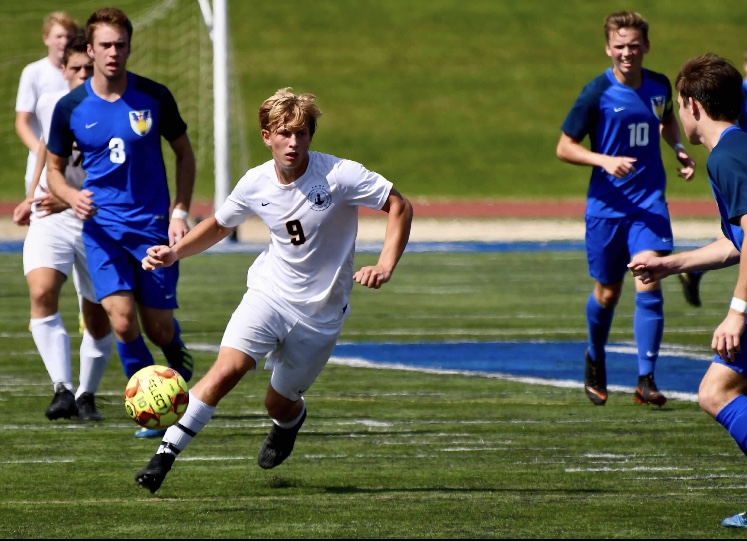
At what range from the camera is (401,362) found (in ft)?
36.9

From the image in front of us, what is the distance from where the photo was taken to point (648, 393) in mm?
9031

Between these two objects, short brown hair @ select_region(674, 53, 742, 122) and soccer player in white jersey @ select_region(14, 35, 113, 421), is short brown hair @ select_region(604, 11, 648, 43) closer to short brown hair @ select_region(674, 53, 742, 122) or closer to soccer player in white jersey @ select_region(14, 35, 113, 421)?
soccer player in white jersey @ select_region(14, 35, 113, 421)

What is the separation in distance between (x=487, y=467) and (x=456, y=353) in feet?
15.2

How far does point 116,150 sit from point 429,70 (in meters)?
41.5

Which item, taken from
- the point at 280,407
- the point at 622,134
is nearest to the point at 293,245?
the point at 280,407

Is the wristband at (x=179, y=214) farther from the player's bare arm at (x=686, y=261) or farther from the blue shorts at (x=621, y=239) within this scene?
the player's bare arm at (x=686, y=261)

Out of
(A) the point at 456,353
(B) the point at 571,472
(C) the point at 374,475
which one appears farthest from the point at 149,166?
(A) the point at 456,353

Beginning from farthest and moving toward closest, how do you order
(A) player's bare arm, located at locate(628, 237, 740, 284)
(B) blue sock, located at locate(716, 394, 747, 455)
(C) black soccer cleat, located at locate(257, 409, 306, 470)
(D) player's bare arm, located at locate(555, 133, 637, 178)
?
(D) player's bare arm, located at locate(555, 133, 637, 178)
(C) black soccer cleat, located at locate(257, 409, 306, 470)
(A) player's bare arm, located at locate(628, 237, 740, 284)
(B) blue sock, located at locate(716, 394, 747, 455)

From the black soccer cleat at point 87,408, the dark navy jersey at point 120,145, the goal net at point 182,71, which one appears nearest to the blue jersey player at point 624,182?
the dark navy jersey at point 120,145

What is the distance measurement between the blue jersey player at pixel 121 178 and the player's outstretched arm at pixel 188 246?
102 centimetres

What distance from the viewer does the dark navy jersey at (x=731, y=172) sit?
541 centimetres

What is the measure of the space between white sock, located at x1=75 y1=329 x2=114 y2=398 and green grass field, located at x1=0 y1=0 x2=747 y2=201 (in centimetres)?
2707

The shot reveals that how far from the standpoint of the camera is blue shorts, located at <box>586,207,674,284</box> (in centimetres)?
913

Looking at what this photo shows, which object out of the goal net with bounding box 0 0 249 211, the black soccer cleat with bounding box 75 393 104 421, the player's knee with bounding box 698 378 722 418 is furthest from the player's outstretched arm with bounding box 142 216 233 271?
the goal net with bounding box 0 0 249 211
